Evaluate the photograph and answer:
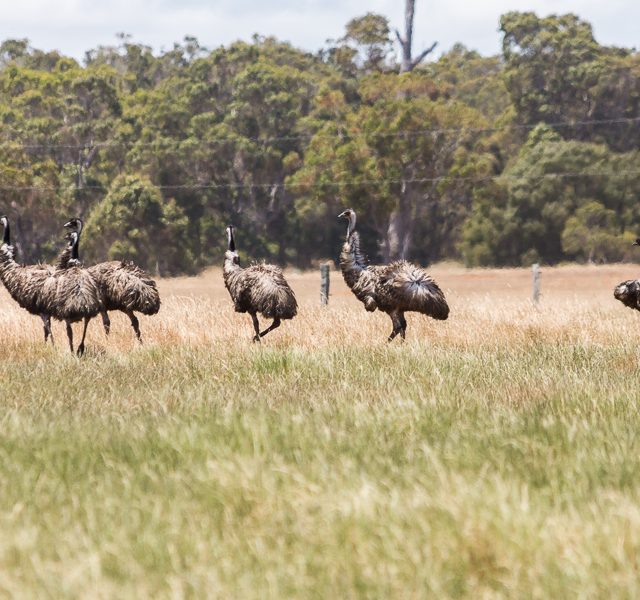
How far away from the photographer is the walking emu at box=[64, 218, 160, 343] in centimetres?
1382

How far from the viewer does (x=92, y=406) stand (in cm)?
835

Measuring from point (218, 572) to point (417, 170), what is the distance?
46.4 meters

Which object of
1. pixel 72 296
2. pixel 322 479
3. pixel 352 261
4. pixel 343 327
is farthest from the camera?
pixel 343 327

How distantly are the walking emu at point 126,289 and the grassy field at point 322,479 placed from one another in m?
3.04

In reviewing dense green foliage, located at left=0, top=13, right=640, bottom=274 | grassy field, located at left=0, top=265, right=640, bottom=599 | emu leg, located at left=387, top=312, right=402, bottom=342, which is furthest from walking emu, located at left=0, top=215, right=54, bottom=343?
dense green foliage, located at left=0, top=13, right=640, bottom=274

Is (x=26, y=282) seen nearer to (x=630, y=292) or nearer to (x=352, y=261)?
(x=352, y=261)

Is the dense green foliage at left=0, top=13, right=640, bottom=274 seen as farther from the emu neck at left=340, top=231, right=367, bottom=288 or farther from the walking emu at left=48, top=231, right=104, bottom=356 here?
the walking emu at left=48, top=231, right=104, bottom=356

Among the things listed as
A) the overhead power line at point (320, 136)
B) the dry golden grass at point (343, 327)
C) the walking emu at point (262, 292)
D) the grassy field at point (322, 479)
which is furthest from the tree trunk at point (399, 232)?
the grassy field at point (322, 479)

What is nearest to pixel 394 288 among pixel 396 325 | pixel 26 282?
pixel 396 325

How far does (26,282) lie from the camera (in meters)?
13.9

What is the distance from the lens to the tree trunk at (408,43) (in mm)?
57375

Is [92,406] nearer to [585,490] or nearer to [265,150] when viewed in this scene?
[585,490]

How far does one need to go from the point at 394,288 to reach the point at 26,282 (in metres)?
4.27

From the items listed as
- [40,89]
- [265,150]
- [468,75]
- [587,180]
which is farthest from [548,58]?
[40,89]
